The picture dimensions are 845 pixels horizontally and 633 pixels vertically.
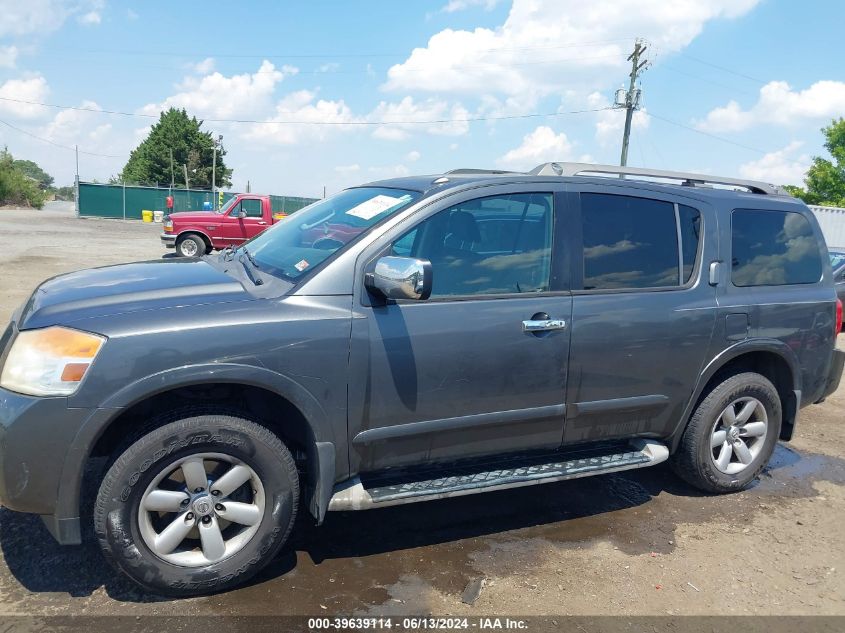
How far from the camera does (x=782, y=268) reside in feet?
14.9

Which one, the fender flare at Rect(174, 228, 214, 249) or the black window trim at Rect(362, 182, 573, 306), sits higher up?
the black window trim at Rect(362, 182, 573, 306)

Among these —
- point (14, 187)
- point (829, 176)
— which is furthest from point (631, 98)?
point (14, 187)

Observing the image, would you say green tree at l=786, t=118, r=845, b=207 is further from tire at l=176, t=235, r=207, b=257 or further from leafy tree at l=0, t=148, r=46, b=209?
leafy tree at l=0, t=148, r=46, b=209

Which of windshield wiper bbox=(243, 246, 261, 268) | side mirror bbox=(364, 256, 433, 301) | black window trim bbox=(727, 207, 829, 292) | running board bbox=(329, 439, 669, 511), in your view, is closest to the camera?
side mirror bbox=(364, 256, 433, 301)

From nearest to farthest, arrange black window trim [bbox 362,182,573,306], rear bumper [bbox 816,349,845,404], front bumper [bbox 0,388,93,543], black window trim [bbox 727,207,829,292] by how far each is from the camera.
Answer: front bumper [bbox 0,388,93,543] < black window trim [bbox 362,182,573,306] < black window trim [bbox 727,207,829,292] < rear bumper [bbox 816,349,845,404]

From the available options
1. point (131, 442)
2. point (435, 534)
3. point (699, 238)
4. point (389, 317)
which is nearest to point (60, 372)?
point (131, 442)

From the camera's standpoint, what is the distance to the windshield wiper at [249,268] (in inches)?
131

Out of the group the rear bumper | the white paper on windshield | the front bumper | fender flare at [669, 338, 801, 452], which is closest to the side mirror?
the white paper on windshield

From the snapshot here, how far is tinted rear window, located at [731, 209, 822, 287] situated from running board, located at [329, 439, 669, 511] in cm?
129

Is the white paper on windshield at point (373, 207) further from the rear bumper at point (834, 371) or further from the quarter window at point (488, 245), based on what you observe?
the rear bumper at point (834, 371)

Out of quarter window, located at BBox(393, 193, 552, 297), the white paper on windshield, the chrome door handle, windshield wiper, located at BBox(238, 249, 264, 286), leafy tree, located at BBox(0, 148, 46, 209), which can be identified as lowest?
the chrome door handle

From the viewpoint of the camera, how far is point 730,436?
4.45 meters

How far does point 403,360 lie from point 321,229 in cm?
101

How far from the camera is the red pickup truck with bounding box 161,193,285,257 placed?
1831 centimetres
